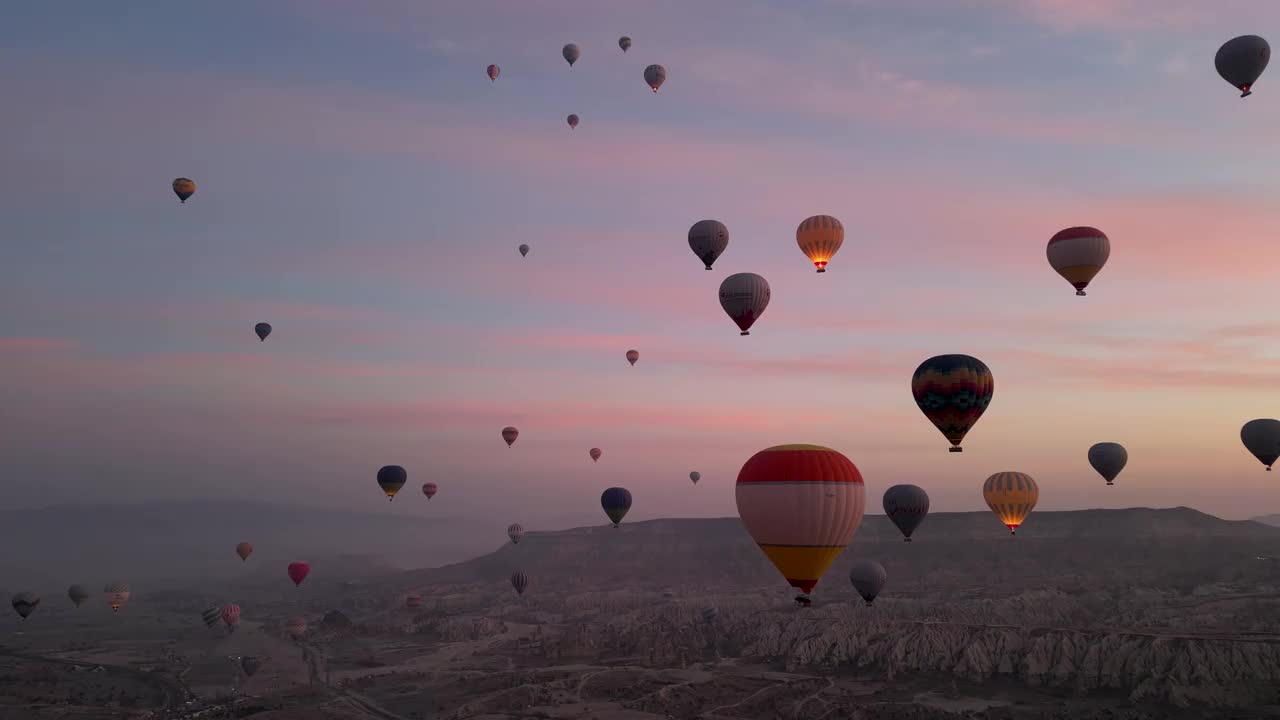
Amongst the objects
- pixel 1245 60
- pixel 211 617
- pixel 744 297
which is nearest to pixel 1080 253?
pixel 1245 60

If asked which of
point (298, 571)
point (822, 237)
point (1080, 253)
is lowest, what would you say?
point (298, 571)

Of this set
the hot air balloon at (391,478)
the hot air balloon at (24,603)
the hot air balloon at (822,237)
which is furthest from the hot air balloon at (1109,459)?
the hot air balloon at (24,603)

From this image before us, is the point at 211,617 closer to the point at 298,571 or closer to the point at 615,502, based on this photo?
the point at 298,571

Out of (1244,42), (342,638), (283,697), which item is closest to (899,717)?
(1244,42)

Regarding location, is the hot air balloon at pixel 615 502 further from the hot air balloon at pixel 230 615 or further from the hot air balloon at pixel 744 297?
the hot air balloon at pixel 230 615

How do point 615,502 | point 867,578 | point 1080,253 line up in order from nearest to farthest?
point 1080,253 → point 867,578 → point 615,502

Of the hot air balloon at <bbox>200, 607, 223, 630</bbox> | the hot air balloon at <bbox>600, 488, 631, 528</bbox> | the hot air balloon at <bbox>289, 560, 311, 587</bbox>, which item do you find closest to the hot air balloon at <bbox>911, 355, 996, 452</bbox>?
the hot air balloon at <bbox>600, 488, 631, 528</bbox>
